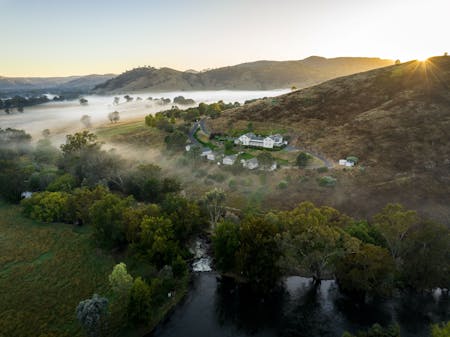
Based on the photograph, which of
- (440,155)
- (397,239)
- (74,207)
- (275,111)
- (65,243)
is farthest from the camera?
(275,111)

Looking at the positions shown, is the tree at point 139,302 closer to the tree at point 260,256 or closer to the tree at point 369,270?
the tree at point 260,256

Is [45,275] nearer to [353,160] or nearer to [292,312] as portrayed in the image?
[292,312]

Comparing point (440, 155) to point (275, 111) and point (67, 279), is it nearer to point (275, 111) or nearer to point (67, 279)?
point (275, 111)

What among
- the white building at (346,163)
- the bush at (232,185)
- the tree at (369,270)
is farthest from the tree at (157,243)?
the white building at (346,163)

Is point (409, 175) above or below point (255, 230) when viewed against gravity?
below

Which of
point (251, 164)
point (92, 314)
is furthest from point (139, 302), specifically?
point (251, 164)

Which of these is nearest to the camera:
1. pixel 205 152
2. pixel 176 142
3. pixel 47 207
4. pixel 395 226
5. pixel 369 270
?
pixel 369 270

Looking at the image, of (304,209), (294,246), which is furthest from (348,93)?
(294,246)
